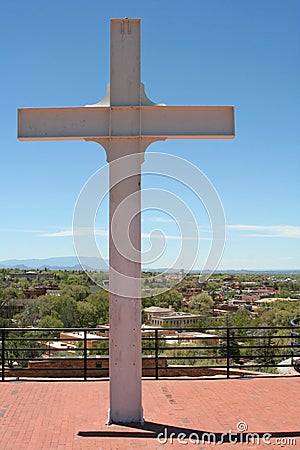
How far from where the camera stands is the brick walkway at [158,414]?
552 centimetres

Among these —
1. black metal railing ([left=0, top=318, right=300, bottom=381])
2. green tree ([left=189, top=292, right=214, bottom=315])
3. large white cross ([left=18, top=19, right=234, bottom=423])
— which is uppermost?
large white cross ([left=18, top=19, right=234, bottom=423])

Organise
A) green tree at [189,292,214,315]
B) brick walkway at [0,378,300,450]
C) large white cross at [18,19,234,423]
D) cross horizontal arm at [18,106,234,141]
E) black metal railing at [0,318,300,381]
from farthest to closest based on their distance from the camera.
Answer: green tree at [189,292,214,315], black metal railing at [0,318,300,381], cross horizontal arm at [18,106,234,141], large white cross at [18,19,234,423], brick walkway at [0,378,300,450]

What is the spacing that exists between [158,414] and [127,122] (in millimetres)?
3787

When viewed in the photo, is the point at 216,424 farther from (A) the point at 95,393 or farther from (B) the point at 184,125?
(B) the point at 184,125

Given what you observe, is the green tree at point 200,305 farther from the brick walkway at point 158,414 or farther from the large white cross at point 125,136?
the large white cross at point 125,136

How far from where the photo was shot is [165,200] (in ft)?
22.8

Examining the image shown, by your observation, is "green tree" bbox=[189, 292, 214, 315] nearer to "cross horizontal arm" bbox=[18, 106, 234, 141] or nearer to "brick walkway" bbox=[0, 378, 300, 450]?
"brick walkway" bbox=[0, 378, 300, 450]

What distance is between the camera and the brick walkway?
5.52m

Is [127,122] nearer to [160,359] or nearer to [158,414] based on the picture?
[158,414]

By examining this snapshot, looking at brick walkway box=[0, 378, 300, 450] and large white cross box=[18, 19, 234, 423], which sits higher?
large white cross box=[18, 19, 234, 423]

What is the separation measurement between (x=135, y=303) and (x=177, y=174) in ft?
6.02

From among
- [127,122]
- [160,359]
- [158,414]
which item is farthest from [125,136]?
[160,359]

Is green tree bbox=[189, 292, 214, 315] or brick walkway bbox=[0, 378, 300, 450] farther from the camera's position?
green tree bbox=[189, 292, 214, 315]

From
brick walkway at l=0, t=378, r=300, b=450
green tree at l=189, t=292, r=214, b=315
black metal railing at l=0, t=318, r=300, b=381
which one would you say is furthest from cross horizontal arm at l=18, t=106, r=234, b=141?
green tree at l=189, t=292, r=214, b=315
